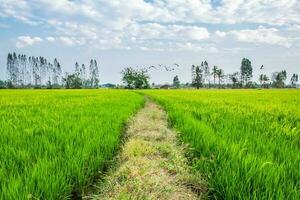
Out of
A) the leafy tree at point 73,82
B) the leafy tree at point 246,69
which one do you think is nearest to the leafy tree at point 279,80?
the leafy tree at point 246,69

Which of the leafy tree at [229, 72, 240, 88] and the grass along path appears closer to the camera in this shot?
the grass along path

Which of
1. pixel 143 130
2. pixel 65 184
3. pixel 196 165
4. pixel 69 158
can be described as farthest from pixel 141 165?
pixel 143 130

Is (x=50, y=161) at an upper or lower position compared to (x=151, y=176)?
upper

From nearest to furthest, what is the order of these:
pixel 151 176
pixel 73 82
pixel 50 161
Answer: pixel 50 161, pixel 151 176, pixel 73 82

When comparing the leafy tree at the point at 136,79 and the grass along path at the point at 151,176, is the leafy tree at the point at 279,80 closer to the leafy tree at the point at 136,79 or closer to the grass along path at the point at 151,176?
the leafy tree at the point at 136,79

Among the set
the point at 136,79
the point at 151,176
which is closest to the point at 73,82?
the point at 136,79

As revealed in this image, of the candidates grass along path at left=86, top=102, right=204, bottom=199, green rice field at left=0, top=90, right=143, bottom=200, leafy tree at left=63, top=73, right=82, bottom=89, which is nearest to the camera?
green rice field at left=0, top=90, right=143, bottom=200

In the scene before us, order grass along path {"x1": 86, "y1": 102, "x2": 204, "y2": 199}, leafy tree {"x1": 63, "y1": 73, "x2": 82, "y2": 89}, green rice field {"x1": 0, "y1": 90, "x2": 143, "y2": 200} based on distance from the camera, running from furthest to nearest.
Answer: leafy tree {"x1": 63, "y1": 73, "x2": 82, "y2": 89} → grass along path {"x1": 86, "y1": 102, "x2": 204, "y2": 199} → green rice field {"x1": 0, "y1": 90, "x2": 143, "y2": 200}

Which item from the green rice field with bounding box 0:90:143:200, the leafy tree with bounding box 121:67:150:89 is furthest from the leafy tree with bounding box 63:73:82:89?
the green rice field with bounding box 0:90:143:200

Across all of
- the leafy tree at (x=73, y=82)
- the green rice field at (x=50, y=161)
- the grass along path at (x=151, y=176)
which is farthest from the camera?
the leafy tree at (x=73, y=82)

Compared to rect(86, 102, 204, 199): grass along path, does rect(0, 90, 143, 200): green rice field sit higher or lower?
higher

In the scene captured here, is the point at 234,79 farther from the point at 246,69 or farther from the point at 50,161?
the point at 50,161

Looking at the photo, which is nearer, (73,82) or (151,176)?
(151,176)

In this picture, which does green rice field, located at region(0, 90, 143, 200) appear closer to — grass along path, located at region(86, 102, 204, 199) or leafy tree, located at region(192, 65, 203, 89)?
grass along path, located at region(86, 102, 204, 199)
